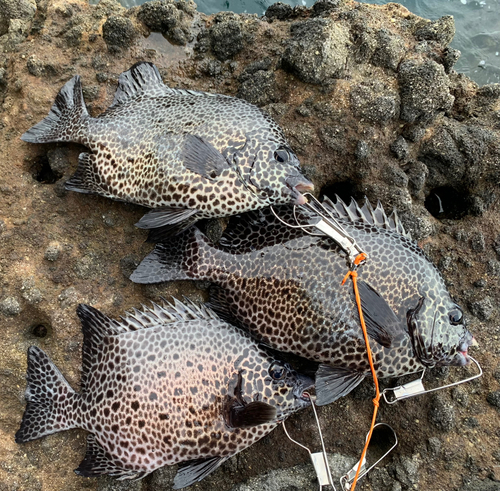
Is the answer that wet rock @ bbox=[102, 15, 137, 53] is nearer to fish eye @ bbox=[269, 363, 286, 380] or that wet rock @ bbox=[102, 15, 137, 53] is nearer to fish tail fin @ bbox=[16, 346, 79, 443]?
fish tail fin @ bbox=[16, 346, 79, 443]

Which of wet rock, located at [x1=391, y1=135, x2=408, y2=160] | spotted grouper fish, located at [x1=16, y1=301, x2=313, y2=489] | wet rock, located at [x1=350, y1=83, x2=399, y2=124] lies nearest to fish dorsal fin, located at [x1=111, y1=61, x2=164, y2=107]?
wet rock, located at [x1=350, y1=83, x2=399, y2=124]

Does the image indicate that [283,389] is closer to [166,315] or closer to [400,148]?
[166,315]

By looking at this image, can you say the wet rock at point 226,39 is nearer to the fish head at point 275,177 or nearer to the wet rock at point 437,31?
the fish head at point 275,177

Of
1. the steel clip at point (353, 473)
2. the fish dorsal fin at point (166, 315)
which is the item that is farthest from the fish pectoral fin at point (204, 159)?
the steel clip at point (353, 473)

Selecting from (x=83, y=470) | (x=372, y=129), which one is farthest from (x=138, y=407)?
(x=372, y=129)

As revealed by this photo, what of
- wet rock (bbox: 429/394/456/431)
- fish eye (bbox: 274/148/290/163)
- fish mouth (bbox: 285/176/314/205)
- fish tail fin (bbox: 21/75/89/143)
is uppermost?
fish eye (bbox: 274/148/290/163)

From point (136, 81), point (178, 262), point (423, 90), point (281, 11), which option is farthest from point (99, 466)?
point (281, 11)
